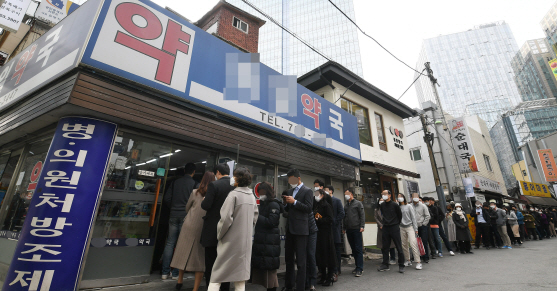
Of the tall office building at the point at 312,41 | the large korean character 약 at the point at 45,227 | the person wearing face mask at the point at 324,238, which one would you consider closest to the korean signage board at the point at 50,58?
the large korean character 약 at the point at 45,227

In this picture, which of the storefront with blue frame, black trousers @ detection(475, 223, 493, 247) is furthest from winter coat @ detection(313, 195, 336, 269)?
black trousers @ detection(475, 223, 493, 247)

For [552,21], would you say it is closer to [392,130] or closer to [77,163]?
[392,130]

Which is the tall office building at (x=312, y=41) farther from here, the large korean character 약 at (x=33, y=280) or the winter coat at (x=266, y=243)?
the large korean character 약 at (x=33, y=280)

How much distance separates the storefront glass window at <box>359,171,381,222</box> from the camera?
1044 cm

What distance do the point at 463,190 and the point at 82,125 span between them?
58.2 feet

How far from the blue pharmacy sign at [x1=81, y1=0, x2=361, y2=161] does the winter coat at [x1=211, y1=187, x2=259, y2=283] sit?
2882mm

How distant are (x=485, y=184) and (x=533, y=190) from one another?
13020 millimetres

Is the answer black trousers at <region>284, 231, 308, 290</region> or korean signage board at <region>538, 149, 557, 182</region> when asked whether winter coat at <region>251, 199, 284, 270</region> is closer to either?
black trousers at <region>284, 231, 308, 290</region>

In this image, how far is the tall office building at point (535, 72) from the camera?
5709cm

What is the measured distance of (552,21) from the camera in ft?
197

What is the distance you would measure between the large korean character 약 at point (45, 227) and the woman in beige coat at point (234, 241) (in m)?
2.38

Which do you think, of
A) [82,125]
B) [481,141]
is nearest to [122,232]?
[82,125]

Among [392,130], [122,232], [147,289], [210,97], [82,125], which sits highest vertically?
[392,130]

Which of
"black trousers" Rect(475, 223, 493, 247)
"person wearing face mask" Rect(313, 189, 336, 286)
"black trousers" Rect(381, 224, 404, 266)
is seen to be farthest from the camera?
"black trousers" Rect(475, 223, 493, 247)
